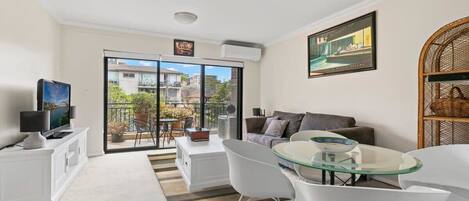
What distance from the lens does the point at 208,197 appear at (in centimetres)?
249

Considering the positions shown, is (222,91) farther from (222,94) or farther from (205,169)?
(205,169)

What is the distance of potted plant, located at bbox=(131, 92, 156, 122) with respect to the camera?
4.67 metres

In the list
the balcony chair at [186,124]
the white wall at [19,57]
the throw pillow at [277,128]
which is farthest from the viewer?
the balcony chair at [186,124]

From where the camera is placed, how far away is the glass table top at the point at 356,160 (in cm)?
131

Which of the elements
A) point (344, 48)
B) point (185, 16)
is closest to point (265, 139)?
point (344, 48)

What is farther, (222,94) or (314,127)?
(222,94)

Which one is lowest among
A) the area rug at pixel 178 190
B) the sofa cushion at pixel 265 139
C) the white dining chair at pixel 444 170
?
the area rug at pixel 178 190

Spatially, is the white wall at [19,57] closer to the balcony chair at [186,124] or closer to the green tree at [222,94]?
the balcony chair at [186,124]

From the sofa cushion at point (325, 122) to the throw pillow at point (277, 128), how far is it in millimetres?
A: 292

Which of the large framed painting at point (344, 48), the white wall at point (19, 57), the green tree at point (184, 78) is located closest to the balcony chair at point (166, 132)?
the green tree at point (184, 78)

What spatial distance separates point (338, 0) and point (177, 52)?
120 inches

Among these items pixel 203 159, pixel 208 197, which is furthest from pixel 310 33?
pixel 208 197

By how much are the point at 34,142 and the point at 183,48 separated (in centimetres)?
311

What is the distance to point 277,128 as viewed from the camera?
387 centimetres
